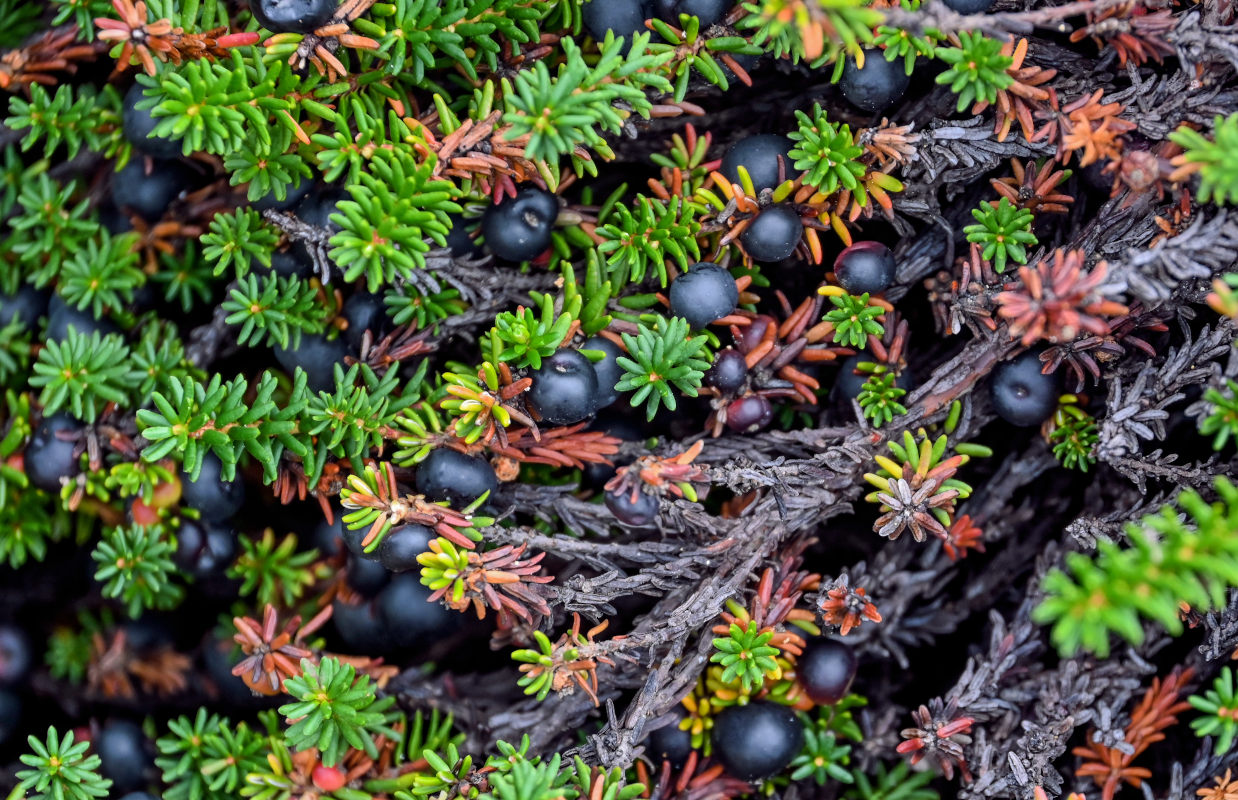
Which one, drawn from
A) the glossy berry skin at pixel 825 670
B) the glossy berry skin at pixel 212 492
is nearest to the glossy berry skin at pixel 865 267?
the glossy berry skin at pixel 825 670

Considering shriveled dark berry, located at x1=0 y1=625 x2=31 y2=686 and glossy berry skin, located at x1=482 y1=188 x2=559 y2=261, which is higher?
glossy berry skin, located at x1=482 y1=188 x2=559 y2=261

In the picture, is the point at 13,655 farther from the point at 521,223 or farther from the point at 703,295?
the point at 703,295

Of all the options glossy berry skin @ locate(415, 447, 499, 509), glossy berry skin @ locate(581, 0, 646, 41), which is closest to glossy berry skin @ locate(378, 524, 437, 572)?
glossy berry skin @ locate(415, 447, 499, 509)

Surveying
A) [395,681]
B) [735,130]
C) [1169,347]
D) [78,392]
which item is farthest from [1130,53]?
[78,392]

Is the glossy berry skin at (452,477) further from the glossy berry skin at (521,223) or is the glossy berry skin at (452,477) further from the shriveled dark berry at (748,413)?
the shriveled dark berry at (748,413)

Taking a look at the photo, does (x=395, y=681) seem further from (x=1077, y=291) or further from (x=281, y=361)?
(x=1077, y=291)

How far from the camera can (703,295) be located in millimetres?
2607

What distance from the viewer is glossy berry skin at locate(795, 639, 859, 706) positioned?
280 cm

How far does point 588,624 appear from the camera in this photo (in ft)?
9.44

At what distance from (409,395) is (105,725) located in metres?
1.73

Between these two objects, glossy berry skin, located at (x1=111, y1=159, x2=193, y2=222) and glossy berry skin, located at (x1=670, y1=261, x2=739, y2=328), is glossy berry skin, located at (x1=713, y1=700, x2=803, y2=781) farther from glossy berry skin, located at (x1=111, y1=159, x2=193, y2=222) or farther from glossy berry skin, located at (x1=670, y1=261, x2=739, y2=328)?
glossy berry skin, located at (x1=111, y1=159, x2=193, y2=222)

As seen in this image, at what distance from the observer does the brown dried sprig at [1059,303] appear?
2195 millimetres

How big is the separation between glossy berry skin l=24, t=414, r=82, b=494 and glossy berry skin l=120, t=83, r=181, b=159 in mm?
887

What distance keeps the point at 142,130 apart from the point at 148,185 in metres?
0.28
